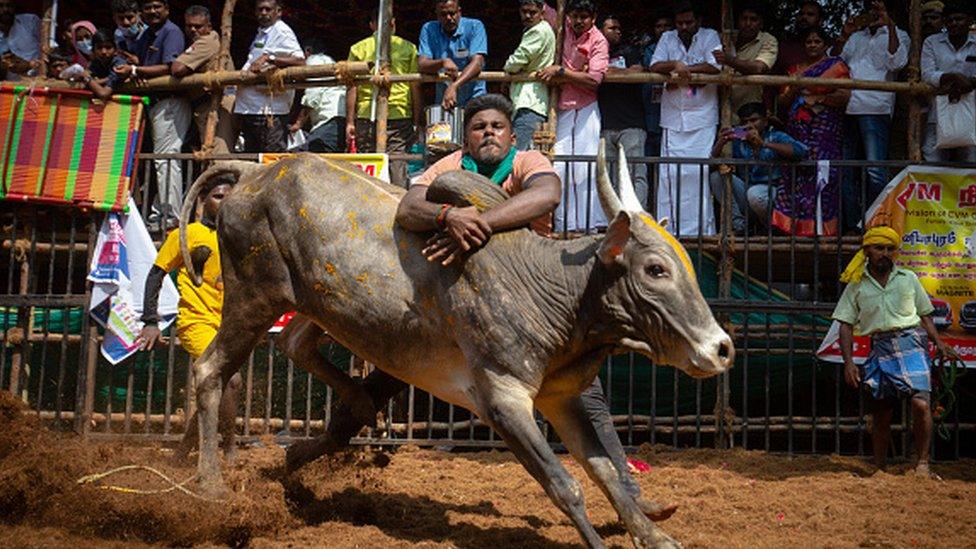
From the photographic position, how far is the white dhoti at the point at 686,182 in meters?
9.20

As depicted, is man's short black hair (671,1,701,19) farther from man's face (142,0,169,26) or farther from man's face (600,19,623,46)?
man's face (142,0,169,26)

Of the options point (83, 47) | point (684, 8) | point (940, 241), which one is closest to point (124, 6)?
point (83, 47)

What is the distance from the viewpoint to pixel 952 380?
8.16 meters

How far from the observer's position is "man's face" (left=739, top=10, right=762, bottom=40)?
9.79 metres

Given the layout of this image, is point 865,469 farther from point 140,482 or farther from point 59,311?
point 59,311

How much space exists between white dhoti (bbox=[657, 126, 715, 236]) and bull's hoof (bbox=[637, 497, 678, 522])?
13.4 feet

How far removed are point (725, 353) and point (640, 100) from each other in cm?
546

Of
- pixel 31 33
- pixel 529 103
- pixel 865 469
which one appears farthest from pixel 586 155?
pixel 31 33

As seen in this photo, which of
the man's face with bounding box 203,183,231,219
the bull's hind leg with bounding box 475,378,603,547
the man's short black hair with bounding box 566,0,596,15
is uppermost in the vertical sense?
the man's short black hair with bounding box 566,0,596,15

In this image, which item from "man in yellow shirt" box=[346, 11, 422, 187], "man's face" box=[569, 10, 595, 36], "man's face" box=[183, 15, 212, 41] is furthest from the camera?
"man's face" box=[183, 15, 212, 41]

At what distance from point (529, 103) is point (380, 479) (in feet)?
12.4

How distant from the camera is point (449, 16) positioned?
9602 mm

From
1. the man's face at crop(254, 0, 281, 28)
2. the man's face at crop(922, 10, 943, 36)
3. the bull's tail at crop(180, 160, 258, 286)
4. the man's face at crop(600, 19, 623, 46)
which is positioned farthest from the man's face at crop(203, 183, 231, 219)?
the man's face at crop(922, 10, 943, 36)

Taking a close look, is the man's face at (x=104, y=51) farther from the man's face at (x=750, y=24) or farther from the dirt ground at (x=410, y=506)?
the man's face at (x=750, y=24)
